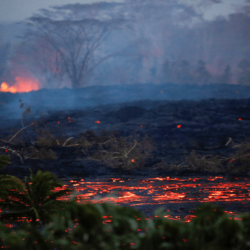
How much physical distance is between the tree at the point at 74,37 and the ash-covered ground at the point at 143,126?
0.96m

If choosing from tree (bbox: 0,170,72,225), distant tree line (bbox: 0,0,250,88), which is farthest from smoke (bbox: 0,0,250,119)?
tree (bbox: 0,170,72,225)

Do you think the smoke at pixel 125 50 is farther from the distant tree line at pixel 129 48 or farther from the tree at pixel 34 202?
the tree at pixel 34 202

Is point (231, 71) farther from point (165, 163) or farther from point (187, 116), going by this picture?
point (165, 163)

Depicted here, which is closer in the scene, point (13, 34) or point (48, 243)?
point (48, 243)

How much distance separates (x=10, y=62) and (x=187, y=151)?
8.50m

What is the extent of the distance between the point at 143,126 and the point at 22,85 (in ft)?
18.1

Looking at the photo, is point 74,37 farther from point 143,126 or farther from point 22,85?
point 143,126

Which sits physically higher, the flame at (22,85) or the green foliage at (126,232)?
the flame at (22,85)

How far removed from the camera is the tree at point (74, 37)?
14.2 m

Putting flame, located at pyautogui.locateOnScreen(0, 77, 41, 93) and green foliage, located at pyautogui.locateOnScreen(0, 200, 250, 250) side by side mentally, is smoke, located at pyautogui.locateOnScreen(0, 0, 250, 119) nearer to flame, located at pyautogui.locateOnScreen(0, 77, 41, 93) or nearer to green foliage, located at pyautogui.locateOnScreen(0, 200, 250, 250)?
flame, located at pyautogui.locateOnScreen(0, 77, 41, 93)

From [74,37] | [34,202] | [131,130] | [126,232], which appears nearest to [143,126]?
[131,130]

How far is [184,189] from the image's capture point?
11711mm

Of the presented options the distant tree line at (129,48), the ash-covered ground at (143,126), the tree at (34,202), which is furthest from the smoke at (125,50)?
the tree at (34,202)

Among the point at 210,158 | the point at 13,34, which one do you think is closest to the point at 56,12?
the point at 13,34
